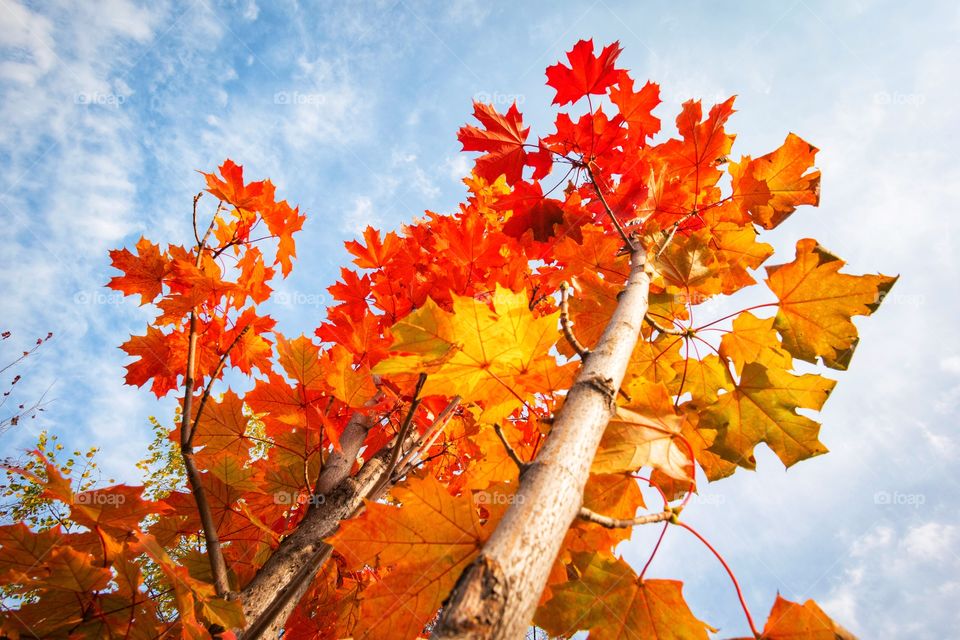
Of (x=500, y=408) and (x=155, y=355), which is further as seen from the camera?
(x=155, y=355)

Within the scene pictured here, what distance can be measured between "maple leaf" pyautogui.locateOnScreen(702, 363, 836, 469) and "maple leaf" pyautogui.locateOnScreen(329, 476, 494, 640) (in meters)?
1.05

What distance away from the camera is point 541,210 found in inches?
103

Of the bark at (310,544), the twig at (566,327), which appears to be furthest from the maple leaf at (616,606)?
the bark at (310,544)

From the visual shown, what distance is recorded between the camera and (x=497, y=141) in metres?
2.63

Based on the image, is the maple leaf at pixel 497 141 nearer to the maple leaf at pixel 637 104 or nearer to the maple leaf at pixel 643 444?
the maple leaf at pixel 637 104

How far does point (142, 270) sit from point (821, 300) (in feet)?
11.0

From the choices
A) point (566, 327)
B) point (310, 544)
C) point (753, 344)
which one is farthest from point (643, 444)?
point (310, 544)

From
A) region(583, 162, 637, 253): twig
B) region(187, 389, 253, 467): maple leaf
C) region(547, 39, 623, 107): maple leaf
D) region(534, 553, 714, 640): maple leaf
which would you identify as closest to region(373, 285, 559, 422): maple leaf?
region(534, 553, 714, 640): maple leaf

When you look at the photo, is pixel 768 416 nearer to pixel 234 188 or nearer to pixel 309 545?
pixel 309 545

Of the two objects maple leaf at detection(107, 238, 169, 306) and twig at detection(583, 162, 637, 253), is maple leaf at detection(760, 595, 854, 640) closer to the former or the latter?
twig at detection(583, 162, 637, 253)

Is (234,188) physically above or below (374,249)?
below

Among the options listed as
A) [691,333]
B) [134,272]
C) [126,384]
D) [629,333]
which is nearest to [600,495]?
[629,333]

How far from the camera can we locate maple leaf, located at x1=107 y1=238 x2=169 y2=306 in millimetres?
2598

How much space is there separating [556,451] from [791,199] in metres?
1.99
